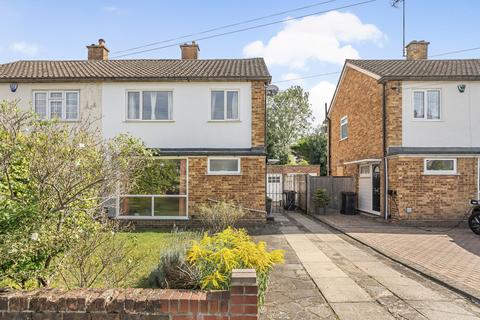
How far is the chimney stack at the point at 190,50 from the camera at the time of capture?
60.1 feet

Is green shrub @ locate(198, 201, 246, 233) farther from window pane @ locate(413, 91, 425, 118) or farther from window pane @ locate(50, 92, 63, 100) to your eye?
window pane @ locate(413, 91, 425, 118)

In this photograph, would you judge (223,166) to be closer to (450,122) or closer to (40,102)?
(40,102)

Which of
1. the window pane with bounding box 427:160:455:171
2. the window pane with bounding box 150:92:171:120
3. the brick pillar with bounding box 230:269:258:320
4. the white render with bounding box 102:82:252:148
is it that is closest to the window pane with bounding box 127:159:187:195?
the white render with bounding box 102:82:252:148

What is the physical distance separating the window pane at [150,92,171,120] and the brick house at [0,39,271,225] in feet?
0.13

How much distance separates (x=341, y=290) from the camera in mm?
6031

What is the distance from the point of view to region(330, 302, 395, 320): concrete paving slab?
15.9 ft

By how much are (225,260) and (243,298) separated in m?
0.80

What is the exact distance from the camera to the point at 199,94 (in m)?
14.0

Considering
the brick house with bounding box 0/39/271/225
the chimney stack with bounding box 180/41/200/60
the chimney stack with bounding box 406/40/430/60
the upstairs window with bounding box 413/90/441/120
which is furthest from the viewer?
the chimney stack with bounding box 406/40/430/60

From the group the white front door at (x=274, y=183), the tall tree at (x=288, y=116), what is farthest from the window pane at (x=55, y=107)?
the tall tree at (x=288, y=116)

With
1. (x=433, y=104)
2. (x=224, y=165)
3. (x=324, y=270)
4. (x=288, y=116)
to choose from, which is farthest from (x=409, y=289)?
(x=288, y=116)

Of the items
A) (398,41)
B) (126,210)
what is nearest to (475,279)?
(126,210)

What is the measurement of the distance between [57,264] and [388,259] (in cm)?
703

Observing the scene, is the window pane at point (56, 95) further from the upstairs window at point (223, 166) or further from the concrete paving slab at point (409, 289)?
the concrete paving slab at point (409, 289)
